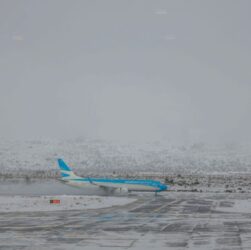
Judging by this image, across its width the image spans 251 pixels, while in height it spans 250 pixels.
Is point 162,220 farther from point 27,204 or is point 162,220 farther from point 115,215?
point 27,204

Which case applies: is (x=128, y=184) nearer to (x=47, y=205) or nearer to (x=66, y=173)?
(x=66, y=173)

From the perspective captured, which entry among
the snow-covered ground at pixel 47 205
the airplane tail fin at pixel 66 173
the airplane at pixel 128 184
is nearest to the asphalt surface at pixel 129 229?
the snow-covered ground at pixel 47 205

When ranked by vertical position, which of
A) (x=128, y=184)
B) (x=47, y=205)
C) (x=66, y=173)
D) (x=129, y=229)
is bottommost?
(x=47, y=205)

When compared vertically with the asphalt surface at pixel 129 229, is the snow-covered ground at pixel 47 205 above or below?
below

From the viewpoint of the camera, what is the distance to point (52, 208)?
54.9 m

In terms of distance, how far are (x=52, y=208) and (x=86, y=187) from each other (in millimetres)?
34967

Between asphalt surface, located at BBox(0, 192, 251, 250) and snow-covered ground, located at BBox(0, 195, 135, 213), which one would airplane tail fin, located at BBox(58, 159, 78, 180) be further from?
asphalt surface, located at BBox(0, 192, 251, 250)

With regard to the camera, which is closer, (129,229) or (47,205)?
(129,229)

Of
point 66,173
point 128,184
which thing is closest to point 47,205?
point 128,184

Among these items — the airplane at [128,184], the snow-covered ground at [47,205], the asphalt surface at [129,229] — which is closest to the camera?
the asphalt surface at [129,229]

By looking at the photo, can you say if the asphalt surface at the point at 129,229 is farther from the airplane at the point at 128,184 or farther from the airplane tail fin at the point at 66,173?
the airplane tail fin at the point at 66,173

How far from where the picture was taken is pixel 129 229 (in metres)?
36.9

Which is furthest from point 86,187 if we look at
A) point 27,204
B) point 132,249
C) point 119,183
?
point 132,249

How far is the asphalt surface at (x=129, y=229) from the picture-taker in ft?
98.5
